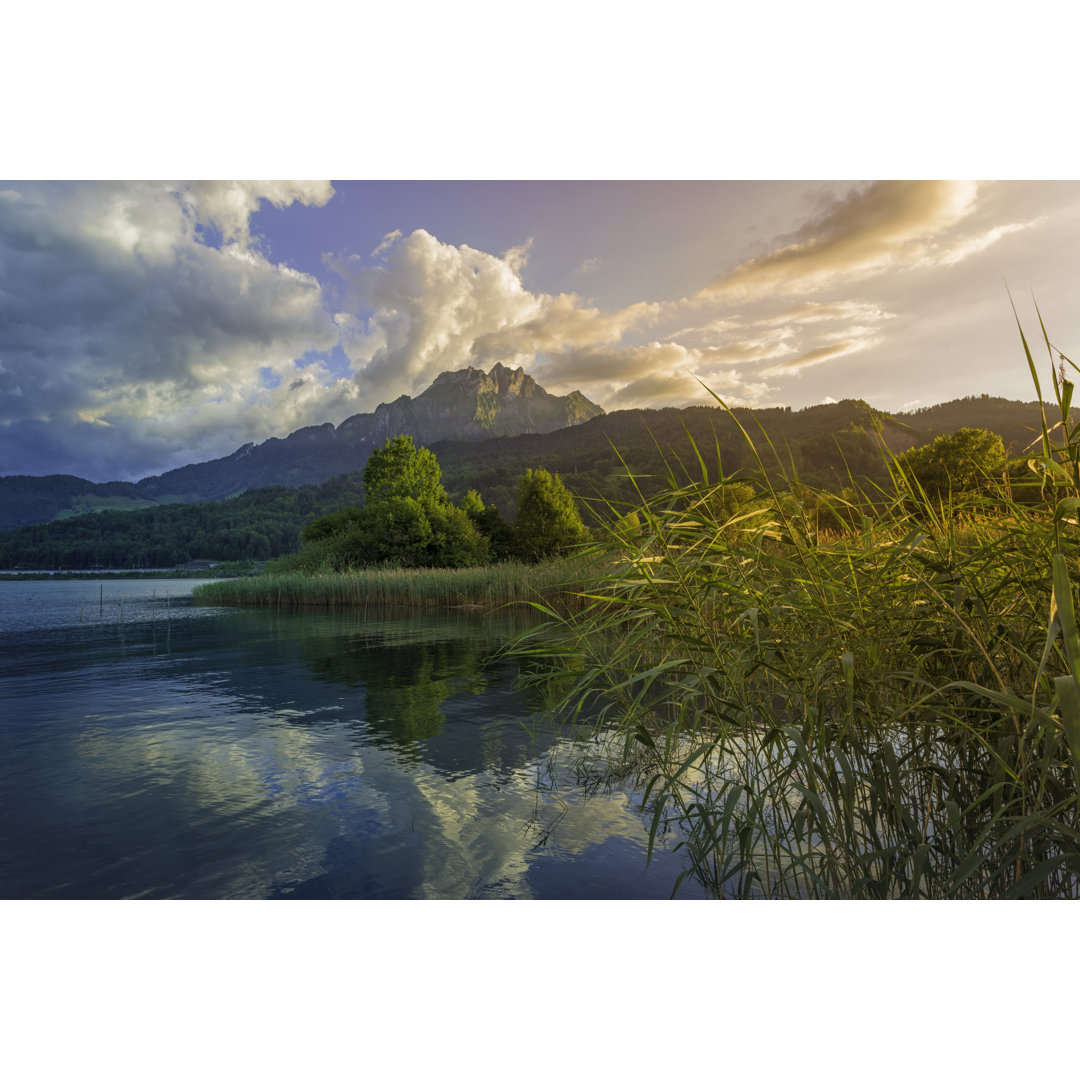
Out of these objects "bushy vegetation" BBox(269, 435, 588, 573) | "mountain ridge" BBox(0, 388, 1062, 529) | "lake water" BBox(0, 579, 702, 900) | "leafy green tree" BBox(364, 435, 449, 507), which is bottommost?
"lake water" BBox(0, 579, 702, 900)

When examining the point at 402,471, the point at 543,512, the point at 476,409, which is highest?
the point at 476,409

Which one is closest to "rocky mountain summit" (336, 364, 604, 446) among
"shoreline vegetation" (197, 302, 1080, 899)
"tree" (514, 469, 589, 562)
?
"tree" (514, 469, 589, 562)

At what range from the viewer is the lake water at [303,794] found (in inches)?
106

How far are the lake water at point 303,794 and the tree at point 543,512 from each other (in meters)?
25.9

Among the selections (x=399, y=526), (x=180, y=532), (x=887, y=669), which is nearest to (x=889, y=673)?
(x=887, y=669)

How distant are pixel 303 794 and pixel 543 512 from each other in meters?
31.1

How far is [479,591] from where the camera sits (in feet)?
63.1

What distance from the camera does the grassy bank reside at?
18.6 meters

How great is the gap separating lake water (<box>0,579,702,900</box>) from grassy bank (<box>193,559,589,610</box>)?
1014cm

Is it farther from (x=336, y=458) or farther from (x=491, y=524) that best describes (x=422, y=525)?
(x=336, y=458)

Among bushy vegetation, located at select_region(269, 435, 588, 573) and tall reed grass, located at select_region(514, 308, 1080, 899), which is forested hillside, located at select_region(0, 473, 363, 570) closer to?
bushy vegetation, located at select_region(269, 435, 588, 573)

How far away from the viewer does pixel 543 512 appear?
34.6 meters

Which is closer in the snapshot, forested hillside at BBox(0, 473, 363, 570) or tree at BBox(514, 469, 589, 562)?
tree at BBox(514, 469, 589, 562)

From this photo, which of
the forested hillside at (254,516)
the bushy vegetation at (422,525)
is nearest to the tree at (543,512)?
the bushy vegetation at (422,525)
